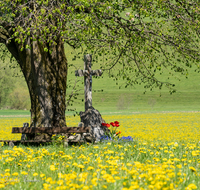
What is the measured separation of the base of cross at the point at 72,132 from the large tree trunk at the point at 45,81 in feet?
1.55

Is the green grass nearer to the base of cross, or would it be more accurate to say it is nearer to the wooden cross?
the base of cross

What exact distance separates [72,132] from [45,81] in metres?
2.42

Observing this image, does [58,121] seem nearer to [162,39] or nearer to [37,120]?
[37,120]

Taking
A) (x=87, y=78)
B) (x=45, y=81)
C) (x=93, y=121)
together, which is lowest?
(x=93, y=121)

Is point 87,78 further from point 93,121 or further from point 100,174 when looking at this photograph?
point 100,174

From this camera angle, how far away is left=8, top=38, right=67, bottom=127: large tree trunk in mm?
9938

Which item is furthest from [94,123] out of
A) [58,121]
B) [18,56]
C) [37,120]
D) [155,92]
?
[155,92]

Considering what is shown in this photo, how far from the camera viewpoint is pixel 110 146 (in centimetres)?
762

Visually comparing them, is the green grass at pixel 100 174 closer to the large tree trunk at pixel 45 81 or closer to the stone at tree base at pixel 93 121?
the stone at tree base at pixel 93 121

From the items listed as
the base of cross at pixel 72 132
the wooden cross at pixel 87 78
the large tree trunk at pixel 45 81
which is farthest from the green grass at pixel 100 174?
the wooden cross at pixel 87 78

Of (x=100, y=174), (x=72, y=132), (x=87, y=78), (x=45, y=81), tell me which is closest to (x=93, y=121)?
(x=87, y=78)

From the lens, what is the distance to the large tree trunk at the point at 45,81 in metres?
9.94

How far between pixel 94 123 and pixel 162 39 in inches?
156

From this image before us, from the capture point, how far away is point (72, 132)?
857 cm
